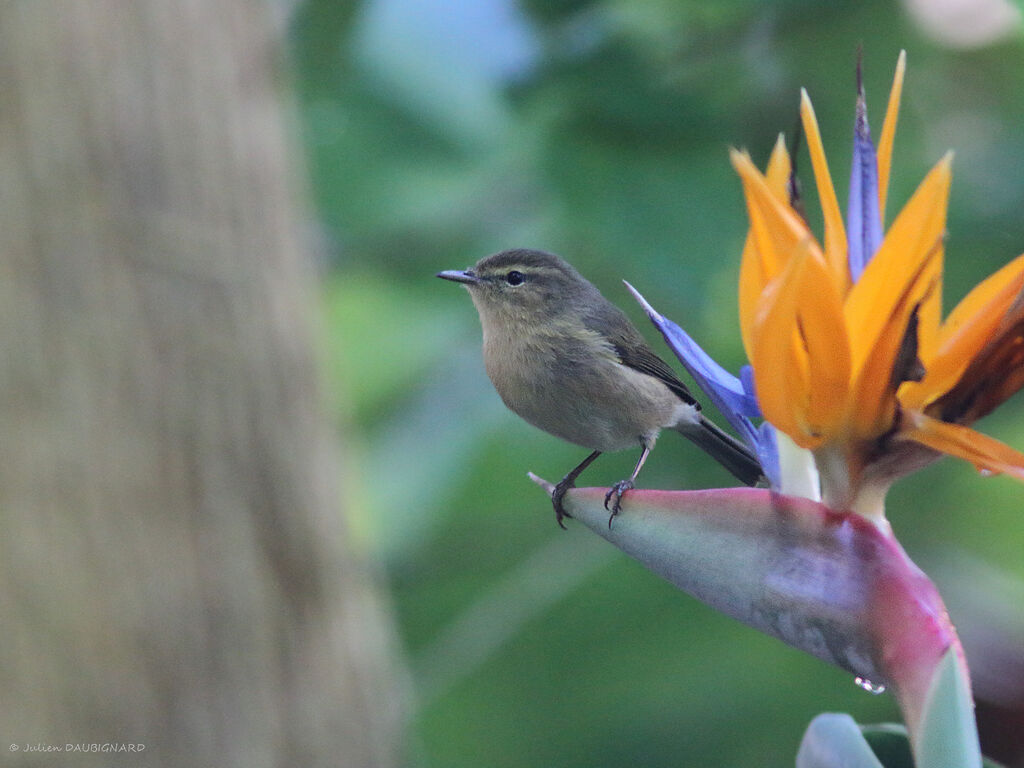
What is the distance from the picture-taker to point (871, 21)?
2191 millimetres

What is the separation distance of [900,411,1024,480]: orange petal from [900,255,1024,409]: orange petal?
0.02 metres

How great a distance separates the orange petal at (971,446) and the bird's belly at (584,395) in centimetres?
49

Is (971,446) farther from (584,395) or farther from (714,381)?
(584,395)

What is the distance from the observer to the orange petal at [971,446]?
665mm

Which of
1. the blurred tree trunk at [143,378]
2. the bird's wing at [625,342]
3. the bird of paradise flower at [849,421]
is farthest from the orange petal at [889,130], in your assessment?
the blurred tree trunk at [143,378]

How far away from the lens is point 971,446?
2.20ft

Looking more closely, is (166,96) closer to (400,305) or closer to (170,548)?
(400,305)

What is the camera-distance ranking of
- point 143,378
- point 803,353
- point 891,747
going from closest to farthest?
point 803,353
point 891,747
point 143,378

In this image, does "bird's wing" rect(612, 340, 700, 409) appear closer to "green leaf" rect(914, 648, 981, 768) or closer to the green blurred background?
the green blurred background

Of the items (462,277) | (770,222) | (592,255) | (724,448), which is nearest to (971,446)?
(770,222)

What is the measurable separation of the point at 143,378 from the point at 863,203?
212 cm

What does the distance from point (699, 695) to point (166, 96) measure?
183 centimetres

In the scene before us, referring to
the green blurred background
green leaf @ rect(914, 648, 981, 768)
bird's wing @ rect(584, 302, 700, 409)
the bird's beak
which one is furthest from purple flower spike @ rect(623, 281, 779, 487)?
the green blurred background

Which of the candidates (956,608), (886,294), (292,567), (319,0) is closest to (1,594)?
(292,567)
